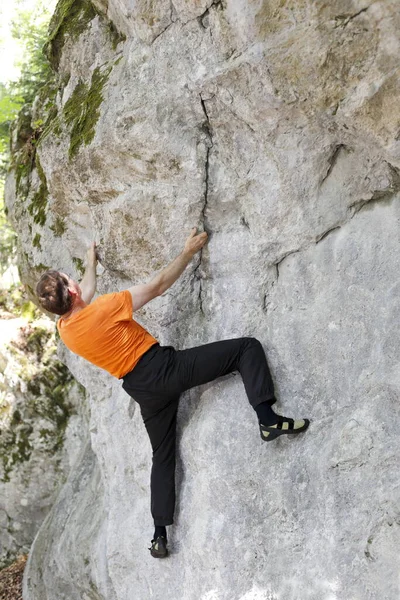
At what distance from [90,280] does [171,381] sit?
1539mm

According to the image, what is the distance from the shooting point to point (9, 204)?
880 cm

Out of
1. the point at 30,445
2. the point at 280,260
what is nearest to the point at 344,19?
the point at 280,260

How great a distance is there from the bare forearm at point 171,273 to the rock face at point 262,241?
0.29m

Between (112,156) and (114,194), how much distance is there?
430mm

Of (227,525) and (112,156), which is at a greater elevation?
(112,156)

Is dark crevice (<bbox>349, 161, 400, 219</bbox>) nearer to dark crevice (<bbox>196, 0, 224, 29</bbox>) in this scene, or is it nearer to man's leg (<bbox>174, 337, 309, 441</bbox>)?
man's leg (<bbox>174, 337, 309, 441</bbox>)

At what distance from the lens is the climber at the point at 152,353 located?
490 centimetres

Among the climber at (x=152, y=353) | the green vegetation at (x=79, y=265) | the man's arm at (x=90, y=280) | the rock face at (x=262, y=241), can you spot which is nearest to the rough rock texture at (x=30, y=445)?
the green vegetation at (x=79, y=265)

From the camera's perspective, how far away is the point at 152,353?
5.29 meters

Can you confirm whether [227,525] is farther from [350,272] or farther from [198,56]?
[198,56]

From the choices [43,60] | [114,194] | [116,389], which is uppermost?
[43,60]

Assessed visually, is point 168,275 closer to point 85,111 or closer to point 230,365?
point 230,365

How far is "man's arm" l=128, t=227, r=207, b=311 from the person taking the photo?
522cm

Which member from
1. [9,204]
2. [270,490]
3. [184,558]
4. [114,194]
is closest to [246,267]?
[114,194]
